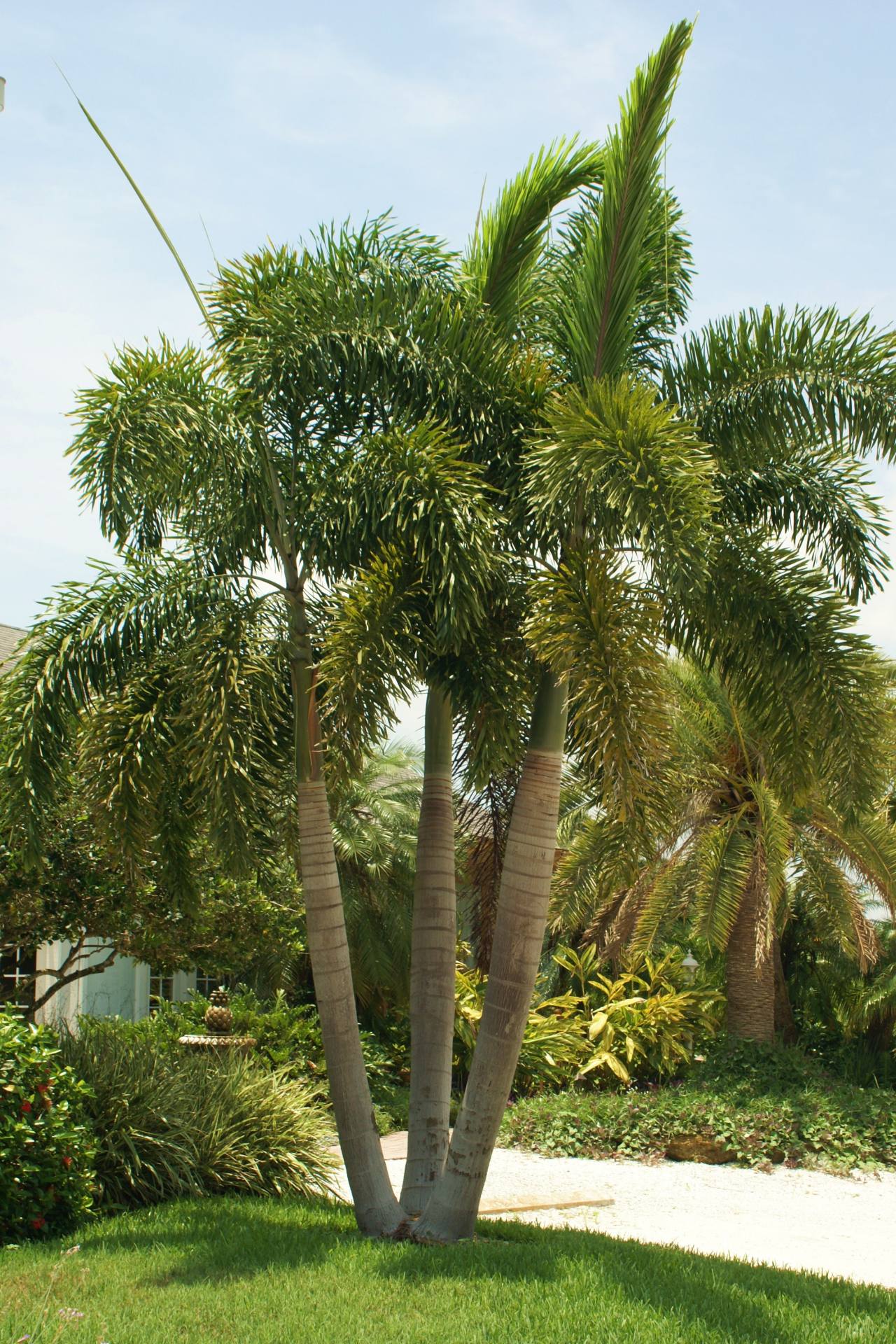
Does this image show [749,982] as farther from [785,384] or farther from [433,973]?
→ [785,384]

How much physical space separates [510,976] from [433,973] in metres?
0.87

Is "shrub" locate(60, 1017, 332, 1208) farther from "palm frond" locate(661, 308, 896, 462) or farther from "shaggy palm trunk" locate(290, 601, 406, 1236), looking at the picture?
"palm frond" locate(661, 308, 896, 462)

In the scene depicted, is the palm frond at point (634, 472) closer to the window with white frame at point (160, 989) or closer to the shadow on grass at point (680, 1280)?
the shadow on grass at point (680, 1280)

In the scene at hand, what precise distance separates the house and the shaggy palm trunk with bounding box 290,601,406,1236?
8.12 metres

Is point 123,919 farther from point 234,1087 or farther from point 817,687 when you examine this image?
point 817,687

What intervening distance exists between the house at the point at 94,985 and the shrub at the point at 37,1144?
707cm

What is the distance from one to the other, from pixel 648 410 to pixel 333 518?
240 centimetres

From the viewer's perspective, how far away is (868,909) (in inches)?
693

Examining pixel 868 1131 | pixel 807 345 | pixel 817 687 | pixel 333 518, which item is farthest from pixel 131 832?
pixel 868 1131

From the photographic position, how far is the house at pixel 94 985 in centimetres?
1630

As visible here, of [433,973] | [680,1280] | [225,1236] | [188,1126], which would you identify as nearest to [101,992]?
[188,1126]

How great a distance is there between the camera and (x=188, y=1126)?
967 cm

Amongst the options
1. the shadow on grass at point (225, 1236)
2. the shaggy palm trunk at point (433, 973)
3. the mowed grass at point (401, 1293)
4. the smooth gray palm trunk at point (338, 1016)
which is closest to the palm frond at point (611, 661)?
the shaggy palm trunk at point (433, 973)

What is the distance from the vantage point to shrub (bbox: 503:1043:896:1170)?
43.7ft
